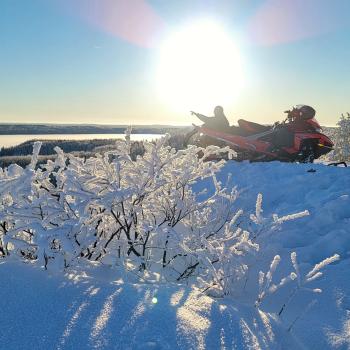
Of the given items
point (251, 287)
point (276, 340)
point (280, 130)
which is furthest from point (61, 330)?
point (280, 130)

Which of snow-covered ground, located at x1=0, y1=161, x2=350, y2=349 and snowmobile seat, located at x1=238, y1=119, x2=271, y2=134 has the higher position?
snowmobile seat, located at x1=238, y1=119, x2=271, y2=134

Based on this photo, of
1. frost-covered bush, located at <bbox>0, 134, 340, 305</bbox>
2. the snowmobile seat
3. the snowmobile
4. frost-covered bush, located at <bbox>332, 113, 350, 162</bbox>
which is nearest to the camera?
frost-covered bush, located at <bbox>0, 134, 340, 305</bbox>

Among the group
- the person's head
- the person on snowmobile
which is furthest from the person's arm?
the person's head

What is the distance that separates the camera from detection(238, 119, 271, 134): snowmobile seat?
12156mm

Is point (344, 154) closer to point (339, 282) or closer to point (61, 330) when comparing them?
point (339, 282)

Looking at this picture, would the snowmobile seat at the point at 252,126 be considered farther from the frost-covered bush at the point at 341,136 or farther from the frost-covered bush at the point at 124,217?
the frost-covered bush at the point at 341,136

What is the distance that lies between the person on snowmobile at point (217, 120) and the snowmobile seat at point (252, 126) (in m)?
0.50

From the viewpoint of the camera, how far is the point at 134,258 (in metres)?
4.93

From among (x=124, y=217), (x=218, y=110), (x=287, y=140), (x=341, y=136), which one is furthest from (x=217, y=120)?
(x=341, y=136)

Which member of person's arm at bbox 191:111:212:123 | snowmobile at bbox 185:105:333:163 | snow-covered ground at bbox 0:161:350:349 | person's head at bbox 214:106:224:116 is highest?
person's head at bbox 214:106:224:116

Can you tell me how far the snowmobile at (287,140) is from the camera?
1172cm

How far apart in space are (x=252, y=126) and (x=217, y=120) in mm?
1162

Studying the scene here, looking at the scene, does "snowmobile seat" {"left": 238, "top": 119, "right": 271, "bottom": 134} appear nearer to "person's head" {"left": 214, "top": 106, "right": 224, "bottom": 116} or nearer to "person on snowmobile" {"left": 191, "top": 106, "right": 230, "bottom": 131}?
"person on snowmobile" {"left": 191, "top": 106, "right": 230, "bottom": 131}

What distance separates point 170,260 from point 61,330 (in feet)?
7.51
